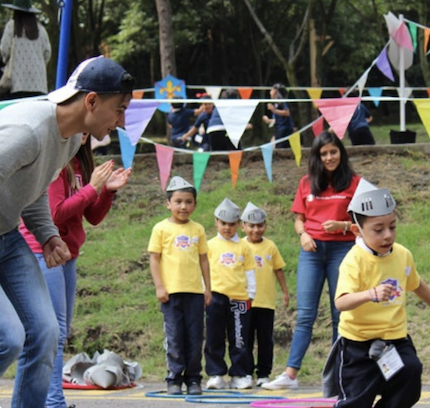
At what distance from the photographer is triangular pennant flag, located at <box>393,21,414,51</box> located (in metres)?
16.0

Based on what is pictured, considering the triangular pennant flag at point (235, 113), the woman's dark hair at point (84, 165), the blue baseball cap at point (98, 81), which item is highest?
the blue baseball cap at point (98, 81)

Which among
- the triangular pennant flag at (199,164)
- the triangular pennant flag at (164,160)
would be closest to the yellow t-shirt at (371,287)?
the triangular pennant flag at (199,164)

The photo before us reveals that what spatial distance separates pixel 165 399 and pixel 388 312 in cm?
273

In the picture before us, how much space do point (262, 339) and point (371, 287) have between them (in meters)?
3.40

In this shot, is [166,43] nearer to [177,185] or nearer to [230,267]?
[230,267]

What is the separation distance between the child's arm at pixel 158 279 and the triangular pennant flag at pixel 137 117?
159cm

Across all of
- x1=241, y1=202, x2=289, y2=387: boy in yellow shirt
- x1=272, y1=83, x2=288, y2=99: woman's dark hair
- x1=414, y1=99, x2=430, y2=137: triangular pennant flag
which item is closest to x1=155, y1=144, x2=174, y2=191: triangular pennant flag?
x1=241, y1=202, x2=289, y2=387: boy in yellow shirt

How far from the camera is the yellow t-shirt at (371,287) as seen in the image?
6.10 metres

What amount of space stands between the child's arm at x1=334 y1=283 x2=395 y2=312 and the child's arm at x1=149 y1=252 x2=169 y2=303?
9.41 ft

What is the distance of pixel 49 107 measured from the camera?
4.91 meters

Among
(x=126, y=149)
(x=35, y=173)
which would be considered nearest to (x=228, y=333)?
(x=126, y=149)

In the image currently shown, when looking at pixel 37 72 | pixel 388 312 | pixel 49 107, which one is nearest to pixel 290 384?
pixel 388 312

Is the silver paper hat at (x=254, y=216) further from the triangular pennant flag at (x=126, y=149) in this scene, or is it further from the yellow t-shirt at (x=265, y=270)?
the triangular pennant flag at (x=126, y=149)

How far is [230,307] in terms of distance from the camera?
30.7 feet
